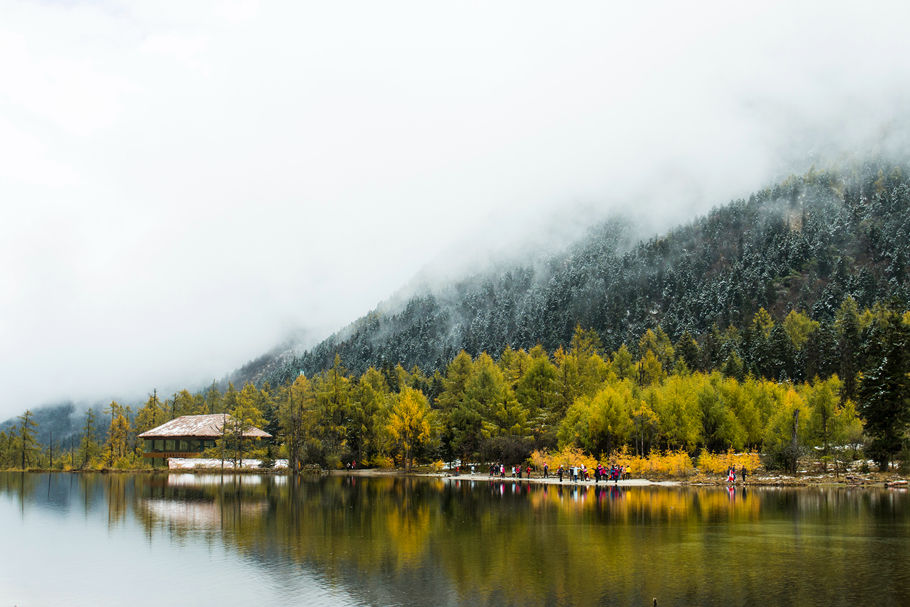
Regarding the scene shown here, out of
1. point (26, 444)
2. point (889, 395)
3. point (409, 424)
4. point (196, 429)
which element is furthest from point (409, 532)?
point (26, 444)

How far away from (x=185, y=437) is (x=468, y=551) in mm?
119012

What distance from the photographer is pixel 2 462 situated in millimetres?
172000

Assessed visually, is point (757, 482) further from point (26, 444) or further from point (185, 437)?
point (26, 444)

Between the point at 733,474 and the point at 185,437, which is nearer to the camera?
the point at 733,474

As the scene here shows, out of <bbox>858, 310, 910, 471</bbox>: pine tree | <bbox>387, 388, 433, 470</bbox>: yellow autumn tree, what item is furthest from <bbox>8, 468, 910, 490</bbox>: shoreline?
<bbox>387, 388, 433, 470</bbox>: yellow autumn tree

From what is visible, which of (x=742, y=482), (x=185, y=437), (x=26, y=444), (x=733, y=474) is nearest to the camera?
(x=742, y=482)

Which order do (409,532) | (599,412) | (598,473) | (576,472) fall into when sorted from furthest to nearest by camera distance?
(599,412) < (576,472) < (598,473) < (409,532)

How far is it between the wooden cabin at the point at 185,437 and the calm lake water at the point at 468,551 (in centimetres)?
7210

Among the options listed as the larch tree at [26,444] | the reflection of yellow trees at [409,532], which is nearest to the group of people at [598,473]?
the reflection of yellow trees at [409,532]

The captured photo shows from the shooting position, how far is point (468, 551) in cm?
3775

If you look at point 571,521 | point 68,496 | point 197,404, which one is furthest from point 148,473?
point 571,521

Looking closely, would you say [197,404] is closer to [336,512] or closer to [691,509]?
[336,512]

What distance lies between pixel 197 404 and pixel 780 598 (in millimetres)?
165688

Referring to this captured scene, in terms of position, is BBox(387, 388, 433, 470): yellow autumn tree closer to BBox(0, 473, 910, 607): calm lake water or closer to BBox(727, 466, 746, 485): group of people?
BBox(0, 473, 910, 607): calm lake water
